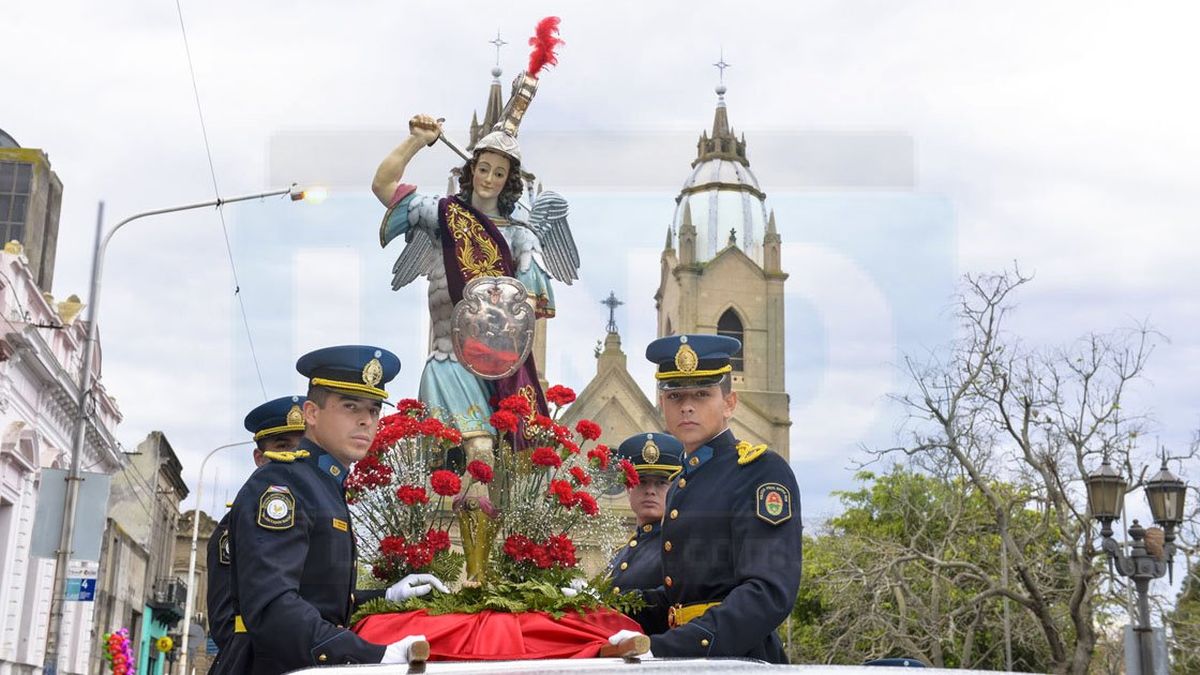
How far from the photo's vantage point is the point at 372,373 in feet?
18.3

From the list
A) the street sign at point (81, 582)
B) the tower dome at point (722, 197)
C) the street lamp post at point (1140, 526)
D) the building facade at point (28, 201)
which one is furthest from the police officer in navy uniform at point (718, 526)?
the tower dome at point (722, 197)

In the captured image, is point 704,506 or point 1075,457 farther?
point 1075,457

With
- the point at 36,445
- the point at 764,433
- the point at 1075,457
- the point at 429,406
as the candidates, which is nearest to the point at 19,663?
the point at 36,445

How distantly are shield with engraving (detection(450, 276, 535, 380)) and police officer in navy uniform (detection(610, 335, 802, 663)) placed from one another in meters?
0.75

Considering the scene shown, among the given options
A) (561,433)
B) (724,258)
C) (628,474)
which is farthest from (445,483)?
(724,258)

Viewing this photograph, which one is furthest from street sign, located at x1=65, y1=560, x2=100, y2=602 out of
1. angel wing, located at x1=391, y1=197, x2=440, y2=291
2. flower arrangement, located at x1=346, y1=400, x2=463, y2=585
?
flower arrangement, located at x1=346, y1=400, x2=463, y2=585

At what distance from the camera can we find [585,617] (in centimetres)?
507

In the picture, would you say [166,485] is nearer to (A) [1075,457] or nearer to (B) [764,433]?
(B) [764,433]

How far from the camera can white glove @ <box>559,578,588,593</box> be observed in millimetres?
5188

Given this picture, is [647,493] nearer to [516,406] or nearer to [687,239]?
[516,406]

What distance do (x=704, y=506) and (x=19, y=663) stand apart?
22.6 metres

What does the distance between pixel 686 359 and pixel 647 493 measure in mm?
1605

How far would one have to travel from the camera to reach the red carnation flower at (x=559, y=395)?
6.17 m

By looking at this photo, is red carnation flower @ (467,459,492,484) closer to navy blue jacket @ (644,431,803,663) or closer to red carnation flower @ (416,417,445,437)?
red carnation flower @ (416,417,445,437)
